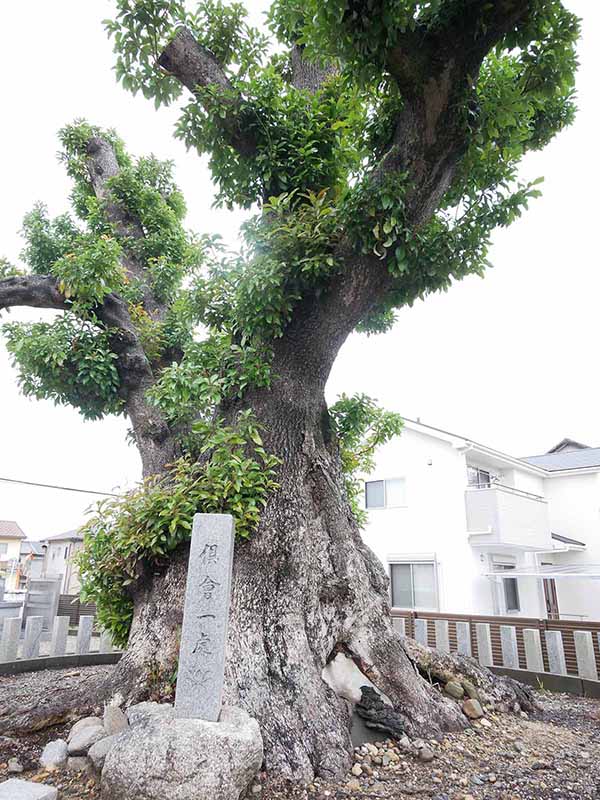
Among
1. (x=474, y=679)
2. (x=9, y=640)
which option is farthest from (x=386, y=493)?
(x=9, y=640)

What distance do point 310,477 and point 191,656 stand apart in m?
1.88

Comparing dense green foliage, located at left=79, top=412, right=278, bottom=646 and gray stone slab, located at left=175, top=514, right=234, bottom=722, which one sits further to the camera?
dense green foliage, located at left=79, top=412, right=278, bottom=646

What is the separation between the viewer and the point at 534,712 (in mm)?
4945

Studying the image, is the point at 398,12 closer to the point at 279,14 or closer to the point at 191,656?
the point at 279,14

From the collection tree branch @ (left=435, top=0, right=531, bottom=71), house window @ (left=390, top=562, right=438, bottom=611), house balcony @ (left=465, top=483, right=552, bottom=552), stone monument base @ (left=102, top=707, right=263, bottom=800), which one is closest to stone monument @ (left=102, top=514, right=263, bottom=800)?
stone monument base @ (left=102, top=707, right=263, bottom=800)

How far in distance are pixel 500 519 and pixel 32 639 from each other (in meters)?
9.51

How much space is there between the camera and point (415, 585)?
12.2m

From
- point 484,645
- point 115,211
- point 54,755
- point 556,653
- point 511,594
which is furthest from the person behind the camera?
point 511,594


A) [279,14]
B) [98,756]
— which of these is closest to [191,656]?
[98,756]

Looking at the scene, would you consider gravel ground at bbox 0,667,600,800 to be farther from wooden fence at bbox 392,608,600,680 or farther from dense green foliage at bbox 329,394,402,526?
dense green foliage at bbox 329,394,402,526

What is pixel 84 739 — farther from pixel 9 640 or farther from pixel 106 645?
pixel 106 645

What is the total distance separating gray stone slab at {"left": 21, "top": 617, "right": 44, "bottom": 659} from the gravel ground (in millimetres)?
2240

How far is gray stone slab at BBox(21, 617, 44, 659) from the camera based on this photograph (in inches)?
257

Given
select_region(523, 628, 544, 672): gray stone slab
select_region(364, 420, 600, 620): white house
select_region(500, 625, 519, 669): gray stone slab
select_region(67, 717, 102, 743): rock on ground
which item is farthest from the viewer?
select_region(364, 420, 600, 620): white house
